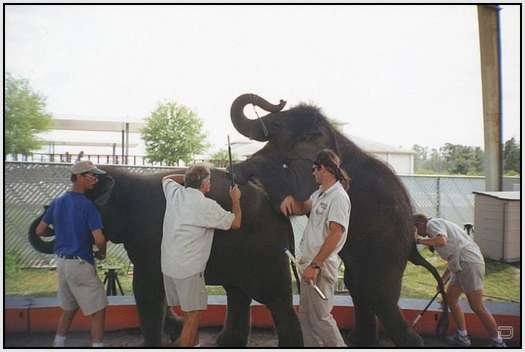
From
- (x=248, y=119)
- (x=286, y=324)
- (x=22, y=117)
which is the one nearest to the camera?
(x=286, y=324)

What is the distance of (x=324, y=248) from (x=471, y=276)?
1900 millimetres

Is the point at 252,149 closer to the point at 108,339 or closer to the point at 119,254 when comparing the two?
the point at 119,254

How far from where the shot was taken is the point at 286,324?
4832 millimetres

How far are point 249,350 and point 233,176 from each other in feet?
5.96

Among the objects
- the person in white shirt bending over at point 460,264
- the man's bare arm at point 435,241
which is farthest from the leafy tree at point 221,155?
the man's bare arm at point 435,241

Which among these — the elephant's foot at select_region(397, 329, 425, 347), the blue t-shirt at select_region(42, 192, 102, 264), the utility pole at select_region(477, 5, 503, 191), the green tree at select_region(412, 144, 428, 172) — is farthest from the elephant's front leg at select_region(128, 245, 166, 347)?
the utility pole at select_region(477, 5, 503, 191)

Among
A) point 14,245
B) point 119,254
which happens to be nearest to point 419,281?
point 119,254

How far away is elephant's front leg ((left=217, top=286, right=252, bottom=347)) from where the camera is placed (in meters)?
5.06

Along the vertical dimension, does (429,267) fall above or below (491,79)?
below

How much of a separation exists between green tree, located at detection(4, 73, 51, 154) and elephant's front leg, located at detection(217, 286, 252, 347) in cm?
258

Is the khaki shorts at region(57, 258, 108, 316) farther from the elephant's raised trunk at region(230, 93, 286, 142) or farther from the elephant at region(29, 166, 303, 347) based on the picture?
the elephant's raised trunk at region(230, 93, 286, 142)

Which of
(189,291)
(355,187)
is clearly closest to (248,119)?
(355,187)

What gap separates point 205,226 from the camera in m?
4.47

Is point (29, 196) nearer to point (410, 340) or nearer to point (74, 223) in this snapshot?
point (74, 223)
